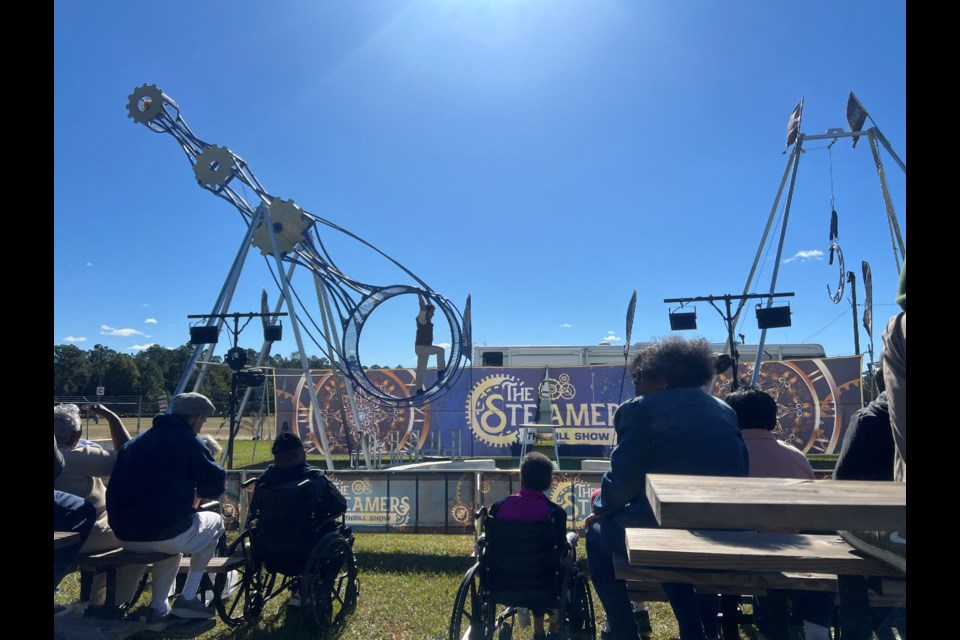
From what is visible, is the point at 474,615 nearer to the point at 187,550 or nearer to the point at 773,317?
the point at 187,550

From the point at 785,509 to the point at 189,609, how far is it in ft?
9.95

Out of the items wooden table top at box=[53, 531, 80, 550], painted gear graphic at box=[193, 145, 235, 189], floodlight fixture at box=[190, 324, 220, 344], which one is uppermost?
painted gear graphic at box=[193, 145, 235, 189]

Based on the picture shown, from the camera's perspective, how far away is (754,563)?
164 centimetres

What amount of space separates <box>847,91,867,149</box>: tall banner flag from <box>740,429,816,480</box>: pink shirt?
20.6ft

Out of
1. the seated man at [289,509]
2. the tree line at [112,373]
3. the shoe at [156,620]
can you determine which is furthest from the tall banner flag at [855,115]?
the tree line at [112,373]

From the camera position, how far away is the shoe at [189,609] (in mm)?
2975

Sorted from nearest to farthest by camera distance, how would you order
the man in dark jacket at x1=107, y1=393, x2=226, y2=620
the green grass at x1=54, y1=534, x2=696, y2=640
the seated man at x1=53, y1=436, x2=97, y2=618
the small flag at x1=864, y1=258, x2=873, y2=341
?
the seated man at x1=53, y1=436, x2=97, y2=618 → the man in dark jacket at x1=107, y1=393, x2=226, y2=620 → the green grass at x1=54, y1=534, x2=696, y2=640 → the small flag at x1=864, y1=258, x2=873, y2=341

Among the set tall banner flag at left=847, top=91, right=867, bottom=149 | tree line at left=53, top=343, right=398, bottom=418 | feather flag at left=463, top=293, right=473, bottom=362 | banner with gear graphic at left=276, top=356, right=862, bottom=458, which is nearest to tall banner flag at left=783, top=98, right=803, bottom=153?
tall banner flag at left=847, top=91, right=867, bottom=149

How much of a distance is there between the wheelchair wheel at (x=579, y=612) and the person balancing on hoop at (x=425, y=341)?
5289 millimetres

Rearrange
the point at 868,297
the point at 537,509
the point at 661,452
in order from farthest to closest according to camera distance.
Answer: the point at 868,297 → the point at 537,509 → the point at 661,452

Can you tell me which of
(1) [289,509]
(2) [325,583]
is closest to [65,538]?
(1) [289,509]

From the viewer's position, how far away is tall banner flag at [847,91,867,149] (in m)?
7.02

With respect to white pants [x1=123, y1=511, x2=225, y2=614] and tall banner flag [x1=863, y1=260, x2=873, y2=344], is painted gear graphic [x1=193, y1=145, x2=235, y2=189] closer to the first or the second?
white pants [x1=123, y1=511, x2=225, y2=614]
